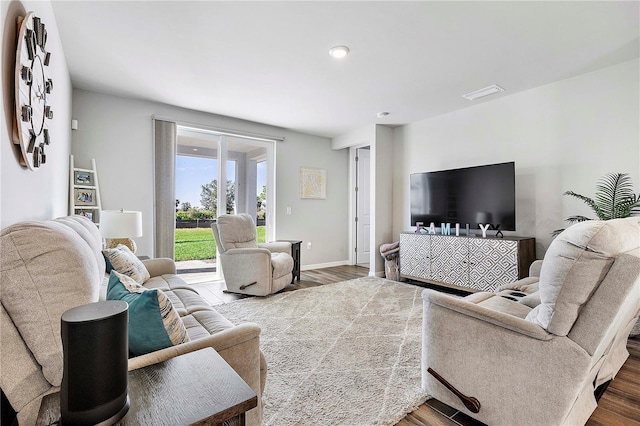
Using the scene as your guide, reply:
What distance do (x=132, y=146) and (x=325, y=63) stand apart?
9.03 feet

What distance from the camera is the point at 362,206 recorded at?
6219 mm

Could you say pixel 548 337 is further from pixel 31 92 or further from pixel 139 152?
pixel 139 152

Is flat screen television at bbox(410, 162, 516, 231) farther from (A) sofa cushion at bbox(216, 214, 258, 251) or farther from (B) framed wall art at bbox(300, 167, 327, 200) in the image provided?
(A) sofa cushion at bbox(216, 214, 258, 251)

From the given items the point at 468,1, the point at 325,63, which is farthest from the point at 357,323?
the point at 468,1

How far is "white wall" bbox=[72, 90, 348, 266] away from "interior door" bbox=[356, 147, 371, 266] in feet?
3.73

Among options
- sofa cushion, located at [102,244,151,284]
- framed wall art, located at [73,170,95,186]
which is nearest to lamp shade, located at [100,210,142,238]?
sofa cushion, located at [102,244,151,284]

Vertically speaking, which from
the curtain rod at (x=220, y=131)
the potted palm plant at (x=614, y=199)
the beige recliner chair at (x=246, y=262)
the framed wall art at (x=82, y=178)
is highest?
the curtain rod at (x=220, y=131)

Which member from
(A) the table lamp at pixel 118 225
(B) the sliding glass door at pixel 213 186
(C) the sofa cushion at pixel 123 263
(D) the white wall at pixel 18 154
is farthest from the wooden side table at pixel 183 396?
(B) the sliding glass door at pixel 213 186

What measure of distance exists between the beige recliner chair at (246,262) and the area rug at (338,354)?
18cm

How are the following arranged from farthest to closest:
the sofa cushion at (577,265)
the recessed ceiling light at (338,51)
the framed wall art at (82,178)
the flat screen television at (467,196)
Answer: the flat screen television at (467,196) < the framed wall art at (82,178) < the recessed ceiling light at (338,51) < the sofa cushion at (577,265)

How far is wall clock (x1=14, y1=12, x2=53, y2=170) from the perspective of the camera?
1.30 metres

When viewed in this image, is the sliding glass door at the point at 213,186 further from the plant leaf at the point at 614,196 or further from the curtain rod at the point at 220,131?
the plant leaf at the point at 614,196

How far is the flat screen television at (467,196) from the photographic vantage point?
11.8 ft

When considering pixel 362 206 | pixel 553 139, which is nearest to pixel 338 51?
pixel 553 139
